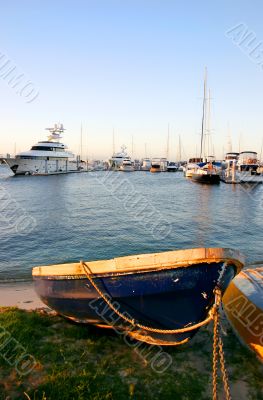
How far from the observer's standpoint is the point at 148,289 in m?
4.73

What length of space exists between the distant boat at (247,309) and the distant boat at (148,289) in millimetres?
1483

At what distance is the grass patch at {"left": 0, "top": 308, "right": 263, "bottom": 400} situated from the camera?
4246mm

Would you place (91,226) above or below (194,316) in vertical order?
below

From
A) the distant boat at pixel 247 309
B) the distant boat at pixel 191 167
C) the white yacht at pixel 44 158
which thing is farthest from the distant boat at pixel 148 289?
the white yacht at pixel 44 158

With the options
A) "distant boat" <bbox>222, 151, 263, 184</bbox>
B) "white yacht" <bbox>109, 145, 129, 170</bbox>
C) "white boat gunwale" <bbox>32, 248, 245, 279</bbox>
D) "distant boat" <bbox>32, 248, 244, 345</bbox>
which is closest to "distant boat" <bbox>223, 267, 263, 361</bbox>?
"distant boat" <bbox>32, 248, 244, 345</bbox>

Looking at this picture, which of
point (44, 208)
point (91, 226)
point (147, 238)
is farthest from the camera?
point (44, 208)

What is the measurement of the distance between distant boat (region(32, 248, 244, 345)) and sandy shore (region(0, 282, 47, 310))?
2006 mm

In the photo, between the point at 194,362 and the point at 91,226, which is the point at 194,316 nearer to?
the point at 194,362

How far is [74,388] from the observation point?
13.8 feet

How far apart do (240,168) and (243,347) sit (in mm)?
76690

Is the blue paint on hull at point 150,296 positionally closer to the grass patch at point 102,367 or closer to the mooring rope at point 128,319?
the mooring rope at point 128,319

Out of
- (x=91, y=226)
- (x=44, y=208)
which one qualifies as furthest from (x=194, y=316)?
(x=44, y=208)

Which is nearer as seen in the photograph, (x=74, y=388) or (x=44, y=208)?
(x=74, y=388)

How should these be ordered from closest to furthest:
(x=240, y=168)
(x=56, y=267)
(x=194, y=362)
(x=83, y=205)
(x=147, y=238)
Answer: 1. (x=194, y=362)
2. (x=56, y=267)
3. (x=147, y=238)
4. (x=83, y=205)
5. (x=240, y=168)
